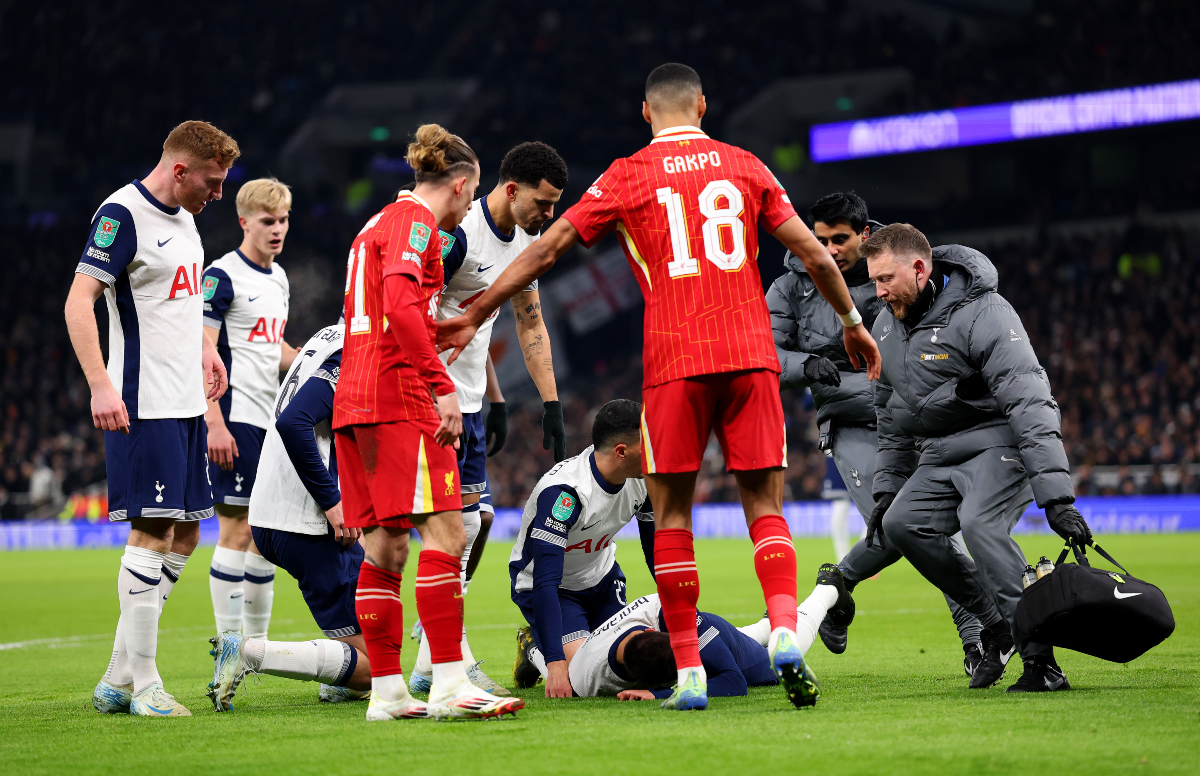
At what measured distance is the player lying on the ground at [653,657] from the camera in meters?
5.05

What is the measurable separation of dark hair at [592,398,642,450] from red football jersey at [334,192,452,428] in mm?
1419

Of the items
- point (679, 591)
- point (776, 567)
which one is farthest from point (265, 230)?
point (776, 567)

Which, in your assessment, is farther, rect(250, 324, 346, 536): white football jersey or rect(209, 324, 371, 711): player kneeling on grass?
rect(250, 324, 346, 536): white football jersey

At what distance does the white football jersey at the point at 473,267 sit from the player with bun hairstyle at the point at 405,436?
1104 mm

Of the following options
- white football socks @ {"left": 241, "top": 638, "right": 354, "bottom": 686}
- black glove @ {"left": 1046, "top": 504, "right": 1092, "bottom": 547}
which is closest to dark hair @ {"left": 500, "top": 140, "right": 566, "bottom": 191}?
white football socks @ {"left": 241, "top": 638, "right": 354, "bottom": 686}

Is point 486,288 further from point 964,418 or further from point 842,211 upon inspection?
point 964,418

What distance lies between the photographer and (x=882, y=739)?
363cm

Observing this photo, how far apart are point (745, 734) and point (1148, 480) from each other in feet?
63.3

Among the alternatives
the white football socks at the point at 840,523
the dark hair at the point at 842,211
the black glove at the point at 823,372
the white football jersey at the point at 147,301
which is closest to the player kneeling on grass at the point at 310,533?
the white football jersey at the point at 147,301

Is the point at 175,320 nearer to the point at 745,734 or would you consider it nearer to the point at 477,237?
the point at 477,237

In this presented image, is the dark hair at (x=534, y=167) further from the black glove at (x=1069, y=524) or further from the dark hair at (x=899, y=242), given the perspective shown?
the black glove at (x=1069, y=524)

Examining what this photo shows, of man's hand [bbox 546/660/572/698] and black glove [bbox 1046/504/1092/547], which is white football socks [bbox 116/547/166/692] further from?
black glove [bbox 1046/504/1092/547]

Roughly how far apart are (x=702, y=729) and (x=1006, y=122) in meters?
25.7

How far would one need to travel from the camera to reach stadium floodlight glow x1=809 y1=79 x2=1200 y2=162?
24984 millimetres
